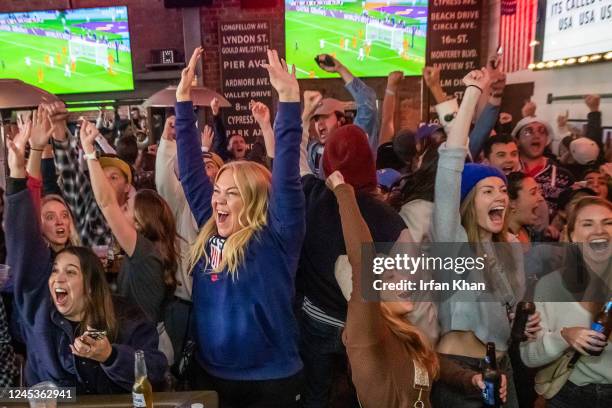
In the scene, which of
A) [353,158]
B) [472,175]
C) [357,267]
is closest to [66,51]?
[353,158]

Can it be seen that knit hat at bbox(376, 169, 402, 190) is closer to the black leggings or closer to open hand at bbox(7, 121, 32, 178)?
the black leggings

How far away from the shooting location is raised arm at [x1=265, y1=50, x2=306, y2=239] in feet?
5.60

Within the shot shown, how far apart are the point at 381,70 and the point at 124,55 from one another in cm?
350

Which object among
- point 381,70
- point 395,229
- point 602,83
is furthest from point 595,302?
point 381,70

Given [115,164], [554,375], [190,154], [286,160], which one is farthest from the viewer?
[115,164]

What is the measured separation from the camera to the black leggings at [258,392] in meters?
1.78

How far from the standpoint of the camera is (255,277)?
176cm

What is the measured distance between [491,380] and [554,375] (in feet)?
1.16

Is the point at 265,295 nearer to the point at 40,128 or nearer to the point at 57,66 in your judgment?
the point at 40,128

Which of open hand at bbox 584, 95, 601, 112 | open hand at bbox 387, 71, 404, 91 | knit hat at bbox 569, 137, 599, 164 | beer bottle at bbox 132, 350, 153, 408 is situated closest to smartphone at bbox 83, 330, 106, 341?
beer bottle at bbox 132, 350, 153, 408

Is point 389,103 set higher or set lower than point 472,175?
higher

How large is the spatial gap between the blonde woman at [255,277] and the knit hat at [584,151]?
243cm

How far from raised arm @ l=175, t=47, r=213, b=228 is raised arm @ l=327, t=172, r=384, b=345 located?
61 cm

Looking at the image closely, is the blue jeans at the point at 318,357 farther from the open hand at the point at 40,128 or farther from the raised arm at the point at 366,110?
the open hand at the point at 40,128
